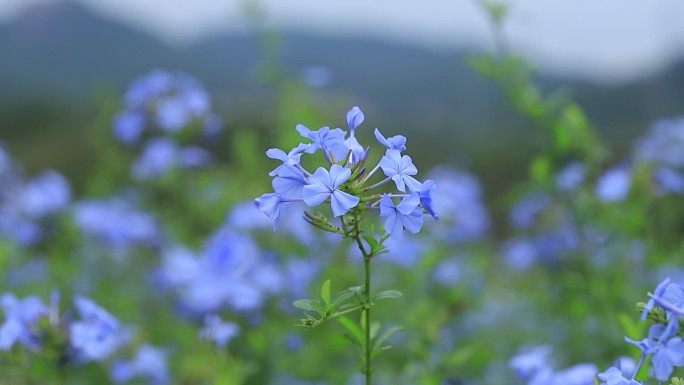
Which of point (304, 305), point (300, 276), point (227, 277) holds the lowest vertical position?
point (304, 305)

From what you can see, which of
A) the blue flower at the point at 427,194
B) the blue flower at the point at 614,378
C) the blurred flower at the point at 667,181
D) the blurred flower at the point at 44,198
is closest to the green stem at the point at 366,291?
the blue flower at the point at 427,194

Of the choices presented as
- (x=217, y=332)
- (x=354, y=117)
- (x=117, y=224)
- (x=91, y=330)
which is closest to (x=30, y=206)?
(x=117, y=224)

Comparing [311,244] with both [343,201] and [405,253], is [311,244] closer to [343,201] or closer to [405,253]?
[405,253]

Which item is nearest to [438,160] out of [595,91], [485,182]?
[485,182]

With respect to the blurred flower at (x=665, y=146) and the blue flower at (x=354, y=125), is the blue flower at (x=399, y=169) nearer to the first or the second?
the blue flower at (x=354, y=125)

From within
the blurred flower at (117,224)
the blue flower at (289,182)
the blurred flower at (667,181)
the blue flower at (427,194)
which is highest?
the blurred flower at (117,224)

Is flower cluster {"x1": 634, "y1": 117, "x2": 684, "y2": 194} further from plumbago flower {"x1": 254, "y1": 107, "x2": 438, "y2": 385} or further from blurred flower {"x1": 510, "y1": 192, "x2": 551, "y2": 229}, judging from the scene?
plumbago flower {"x1": 254, "y1": 107, "x2": 438, "y2": 385}

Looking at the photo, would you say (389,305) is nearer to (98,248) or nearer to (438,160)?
(98,248)
